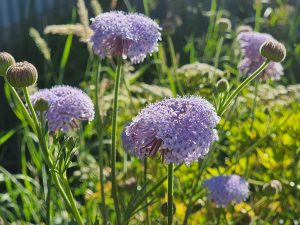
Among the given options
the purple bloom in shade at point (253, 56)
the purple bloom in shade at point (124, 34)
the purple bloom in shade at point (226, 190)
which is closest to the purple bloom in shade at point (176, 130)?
the purple bloom in shade at point (124, 34)

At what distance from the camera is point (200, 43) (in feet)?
15.3

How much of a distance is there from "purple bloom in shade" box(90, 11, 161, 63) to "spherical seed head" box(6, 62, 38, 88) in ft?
1.01

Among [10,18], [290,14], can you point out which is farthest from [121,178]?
[10,18]

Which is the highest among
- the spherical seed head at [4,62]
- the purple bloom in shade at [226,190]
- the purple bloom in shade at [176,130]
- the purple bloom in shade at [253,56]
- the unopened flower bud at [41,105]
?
the spherical seed head at [4,62]

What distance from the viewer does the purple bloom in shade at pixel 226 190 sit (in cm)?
222

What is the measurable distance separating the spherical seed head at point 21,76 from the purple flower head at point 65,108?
0.23 metres

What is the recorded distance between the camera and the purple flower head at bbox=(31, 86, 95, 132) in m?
1.96

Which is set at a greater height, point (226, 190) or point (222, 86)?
point (222, 86)

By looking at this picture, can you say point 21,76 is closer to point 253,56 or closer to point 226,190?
point 226,190

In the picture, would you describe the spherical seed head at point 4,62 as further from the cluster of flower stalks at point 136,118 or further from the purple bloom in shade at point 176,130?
the purple bloom in shade at point 176,130

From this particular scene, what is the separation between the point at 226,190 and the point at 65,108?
603mm

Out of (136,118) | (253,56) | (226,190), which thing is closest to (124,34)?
(136,118)

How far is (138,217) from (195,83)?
22.3 inches

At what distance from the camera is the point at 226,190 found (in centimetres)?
222
